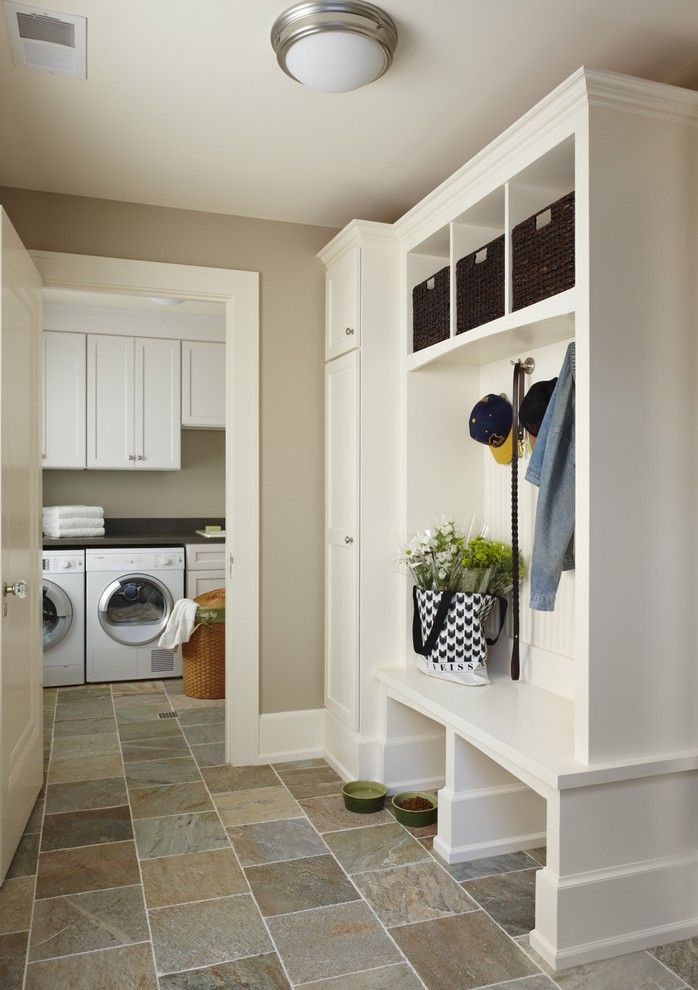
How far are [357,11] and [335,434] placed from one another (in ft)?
5.85

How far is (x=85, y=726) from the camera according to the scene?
4113 millimetres

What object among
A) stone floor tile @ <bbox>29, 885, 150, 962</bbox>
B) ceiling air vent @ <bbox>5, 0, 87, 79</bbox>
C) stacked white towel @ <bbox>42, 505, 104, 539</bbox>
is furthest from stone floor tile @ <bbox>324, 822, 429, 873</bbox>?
stacked white towel @ <bbox>42, 505, 104, 539</bbox>

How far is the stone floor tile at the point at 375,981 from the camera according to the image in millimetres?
1956

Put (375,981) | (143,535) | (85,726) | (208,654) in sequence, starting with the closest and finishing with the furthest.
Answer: (375,981)
(85,726)
(208,654)
(143,535)

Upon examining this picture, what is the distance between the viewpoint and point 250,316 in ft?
11.6

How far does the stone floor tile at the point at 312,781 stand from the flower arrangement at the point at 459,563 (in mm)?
937

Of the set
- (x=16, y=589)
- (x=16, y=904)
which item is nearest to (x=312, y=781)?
(x=16, y=904)

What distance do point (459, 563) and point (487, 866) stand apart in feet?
3.35

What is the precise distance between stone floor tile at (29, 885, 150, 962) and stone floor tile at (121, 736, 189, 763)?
123 centimetres

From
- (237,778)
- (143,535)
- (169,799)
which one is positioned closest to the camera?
(169,799)

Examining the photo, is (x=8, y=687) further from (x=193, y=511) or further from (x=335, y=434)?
(x=193, y=511)

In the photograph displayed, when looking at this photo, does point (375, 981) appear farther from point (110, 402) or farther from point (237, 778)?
point (110, 402)

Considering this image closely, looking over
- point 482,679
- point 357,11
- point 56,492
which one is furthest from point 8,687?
point 56,492

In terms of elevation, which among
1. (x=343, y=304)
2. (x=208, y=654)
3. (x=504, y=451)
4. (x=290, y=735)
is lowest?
(x=290, y=735)
